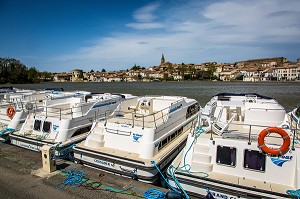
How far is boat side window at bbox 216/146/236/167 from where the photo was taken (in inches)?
245

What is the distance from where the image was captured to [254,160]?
6016 mm

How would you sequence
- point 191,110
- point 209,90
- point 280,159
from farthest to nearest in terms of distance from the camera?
point 209,90
point 191,110
point 280,159

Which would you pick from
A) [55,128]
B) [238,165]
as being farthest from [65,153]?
[238,165]

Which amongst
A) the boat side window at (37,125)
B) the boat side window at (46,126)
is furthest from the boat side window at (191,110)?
the boat side window at (37,125)

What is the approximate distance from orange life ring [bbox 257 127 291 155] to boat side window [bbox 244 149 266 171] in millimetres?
237

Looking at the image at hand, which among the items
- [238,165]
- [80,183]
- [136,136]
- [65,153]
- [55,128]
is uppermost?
[136,136]

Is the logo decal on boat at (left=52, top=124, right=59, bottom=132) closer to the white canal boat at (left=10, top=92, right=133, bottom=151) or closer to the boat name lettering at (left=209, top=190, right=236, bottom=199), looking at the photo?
the white canal boat at (left=10, top=92, right=133, bottom=151)

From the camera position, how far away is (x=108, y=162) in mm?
7629

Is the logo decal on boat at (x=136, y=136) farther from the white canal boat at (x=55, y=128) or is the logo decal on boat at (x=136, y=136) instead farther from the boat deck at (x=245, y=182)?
the boat deck at (x=245, y=182)

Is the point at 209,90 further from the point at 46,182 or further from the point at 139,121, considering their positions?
the point at 46,182

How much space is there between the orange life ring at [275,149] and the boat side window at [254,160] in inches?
9.3

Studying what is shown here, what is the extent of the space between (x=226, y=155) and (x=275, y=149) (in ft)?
4.26

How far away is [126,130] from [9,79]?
105 m

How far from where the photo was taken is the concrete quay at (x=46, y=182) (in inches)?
246
